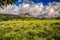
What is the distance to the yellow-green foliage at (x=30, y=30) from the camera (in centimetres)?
866

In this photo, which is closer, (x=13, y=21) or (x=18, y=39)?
(x=18, y=39)

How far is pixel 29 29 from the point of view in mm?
8859

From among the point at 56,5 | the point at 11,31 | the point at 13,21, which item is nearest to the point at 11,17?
the point at 13,21

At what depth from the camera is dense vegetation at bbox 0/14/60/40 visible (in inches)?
341

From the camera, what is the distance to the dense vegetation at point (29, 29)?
866cm

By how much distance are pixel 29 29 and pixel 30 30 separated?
81 mm

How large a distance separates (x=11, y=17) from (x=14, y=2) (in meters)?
0.79

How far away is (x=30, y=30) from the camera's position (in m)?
8.81

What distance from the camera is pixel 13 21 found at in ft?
30.1

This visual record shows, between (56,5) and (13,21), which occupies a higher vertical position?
(56,5)

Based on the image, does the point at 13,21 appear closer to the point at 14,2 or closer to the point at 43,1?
the point at 14,2

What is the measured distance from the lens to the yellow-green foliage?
8.66m

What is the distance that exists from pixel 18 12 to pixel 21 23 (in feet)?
2.58

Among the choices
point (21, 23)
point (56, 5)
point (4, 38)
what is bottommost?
point (4, 38)
